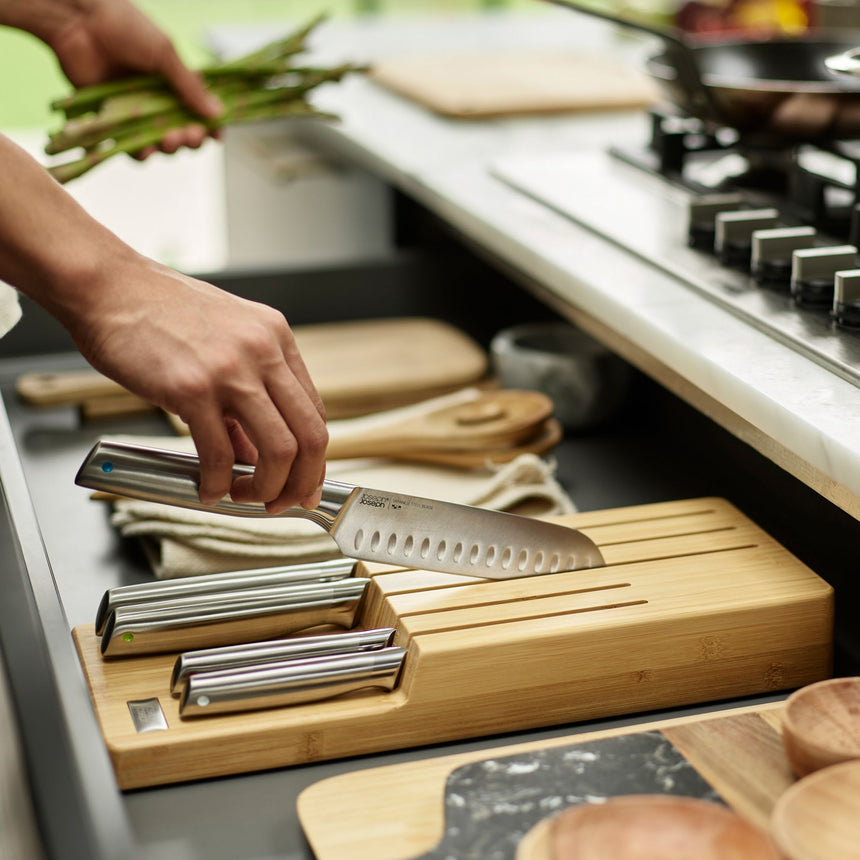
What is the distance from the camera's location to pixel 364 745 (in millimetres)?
747

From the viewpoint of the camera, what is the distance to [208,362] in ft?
2.27

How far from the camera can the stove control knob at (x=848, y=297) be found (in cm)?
91

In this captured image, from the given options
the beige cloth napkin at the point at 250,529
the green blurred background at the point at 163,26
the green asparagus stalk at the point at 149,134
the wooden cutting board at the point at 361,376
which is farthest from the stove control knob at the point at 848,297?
the green blurred background at the point at 163,26

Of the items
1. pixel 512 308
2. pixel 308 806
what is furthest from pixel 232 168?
pixel 308 806

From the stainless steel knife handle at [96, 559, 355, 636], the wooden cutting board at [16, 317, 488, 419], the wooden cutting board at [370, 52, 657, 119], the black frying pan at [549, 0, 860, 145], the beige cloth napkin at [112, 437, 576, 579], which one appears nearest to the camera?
the stainless steel knife handle at [96, 559, 355, 636]

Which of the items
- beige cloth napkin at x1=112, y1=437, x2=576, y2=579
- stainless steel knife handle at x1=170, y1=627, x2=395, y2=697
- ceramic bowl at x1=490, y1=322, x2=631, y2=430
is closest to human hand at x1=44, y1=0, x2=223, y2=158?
ceramic bowl at x1=490, y1=322, x2=631, y2=430

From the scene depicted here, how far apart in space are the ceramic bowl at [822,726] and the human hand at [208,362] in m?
0.32

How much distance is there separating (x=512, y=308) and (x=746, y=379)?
78cm

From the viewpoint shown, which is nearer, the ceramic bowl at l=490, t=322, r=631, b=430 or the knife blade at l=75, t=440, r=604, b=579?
the knife blade at l=75, t=440, r=604, b=579

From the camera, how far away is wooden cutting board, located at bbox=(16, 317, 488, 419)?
50.5 inches

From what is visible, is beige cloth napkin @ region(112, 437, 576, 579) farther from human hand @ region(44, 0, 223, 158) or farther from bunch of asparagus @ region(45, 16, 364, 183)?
human hand @ region(44, 0, 223, 158)

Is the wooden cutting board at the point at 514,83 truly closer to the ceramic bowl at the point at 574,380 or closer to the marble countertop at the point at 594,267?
the marble countertop at the point at 594,267

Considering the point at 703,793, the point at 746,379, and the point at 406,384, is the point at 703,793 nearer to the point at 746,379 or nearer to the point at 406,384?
the point at 746,379

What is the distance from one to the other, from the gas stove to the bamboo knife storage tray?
→ 0.61 feet
